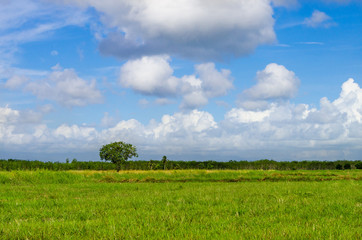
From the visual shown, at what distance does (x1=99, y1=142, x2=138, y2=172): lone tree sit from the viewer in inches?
2356

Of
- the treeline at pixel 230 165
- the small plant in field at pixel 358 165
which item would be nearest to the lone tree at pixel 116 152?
the treeline at pixel 230 165

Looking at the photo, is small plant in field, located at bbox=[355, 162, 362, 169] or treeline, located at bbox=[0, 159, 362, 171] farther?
treeline, located at bbox=[0, 159, 362, 171]

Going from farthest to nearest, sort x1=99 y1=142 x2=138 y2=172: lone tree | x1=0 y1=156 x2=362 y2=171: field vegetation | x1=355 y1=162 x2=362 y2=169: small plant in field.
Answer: x1=0 y1=156 x2=362 y2=171: field vegetation, x1=355 y1=162 x2=362 y2=169: small plant in field, x1=99 y1=142 x2=138 y2=172: lone tree

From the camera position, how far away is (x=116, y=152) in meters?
60.0

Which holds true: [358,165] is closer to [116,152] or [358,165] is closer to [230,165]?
[230,165]

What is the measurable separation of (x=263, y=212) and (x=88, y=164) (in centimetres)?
8158

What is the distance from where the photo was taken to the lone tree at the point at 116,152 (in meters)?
59.8

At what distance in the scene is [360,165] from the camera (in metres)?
83.8

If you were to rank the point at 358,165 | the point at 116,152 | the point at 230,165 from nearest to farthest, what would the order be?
the point at 116,152, the point at 358,165, the point at 230,165

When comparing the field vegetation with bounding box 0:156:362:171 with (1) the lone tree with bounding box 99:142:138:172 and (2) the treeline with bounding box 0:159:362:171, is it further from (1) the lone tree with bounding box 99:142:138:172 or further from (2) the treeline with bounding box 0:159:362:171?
(1) the lone tree with bounding box 99:142:138:172

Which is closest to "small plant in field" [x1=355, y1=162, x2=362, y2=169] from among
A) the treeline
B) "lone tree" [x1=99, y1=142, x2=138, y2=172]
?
the treeline

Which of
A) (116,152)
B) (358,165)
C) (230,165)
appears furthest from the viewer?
(230,165)

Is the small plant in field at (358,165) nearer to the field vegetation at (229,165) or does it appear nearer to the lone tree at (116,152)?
the field vegetation at (229,165)

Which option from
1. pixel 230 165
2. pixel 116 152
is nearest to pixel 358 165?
pixel 230 165
